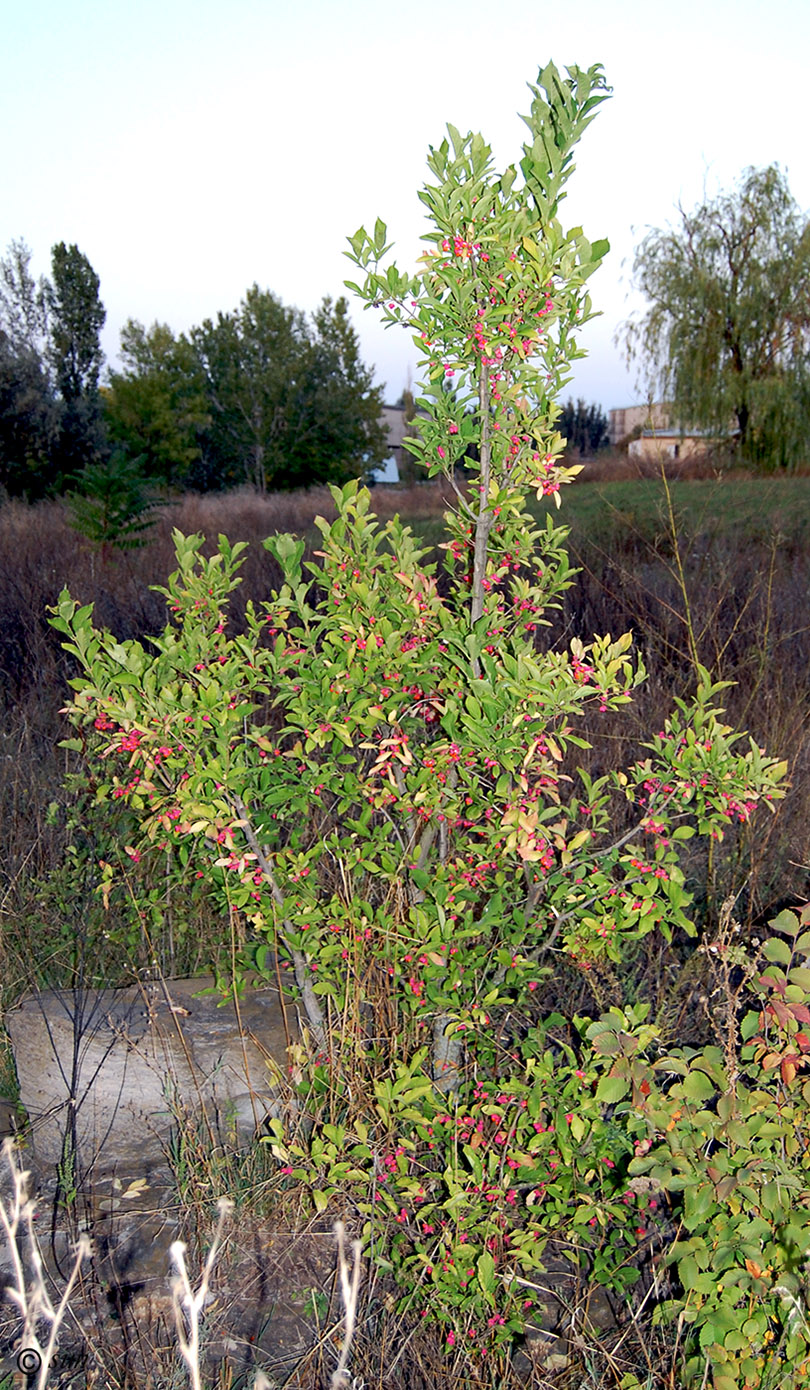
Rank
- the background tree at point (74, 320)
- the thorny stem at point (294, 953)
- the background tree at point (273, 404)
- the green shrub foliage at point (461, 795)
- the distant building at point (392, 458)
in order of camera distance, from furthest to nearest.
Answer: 1. the distant building at point (392, 458)
2. the background tree at point (273, 404)
3. the background tree at point (74, 320)
4. the thorny stem at point (294, 953)
5. the green shrub foliage at point (461, 795)

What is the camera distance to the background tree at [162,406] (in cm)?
2859

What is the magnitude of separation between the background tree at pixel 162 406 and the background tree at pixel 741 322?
48.8ft

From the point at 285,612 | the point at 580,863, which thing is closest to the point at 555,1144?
the point at 580,863

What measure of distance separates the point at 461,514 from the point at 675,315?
17.5 meters

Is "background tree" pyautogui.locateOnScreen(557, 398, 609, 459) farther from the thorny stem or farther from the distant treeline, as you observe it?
the thorny stem

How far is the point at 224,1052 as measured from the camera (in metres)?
2.24

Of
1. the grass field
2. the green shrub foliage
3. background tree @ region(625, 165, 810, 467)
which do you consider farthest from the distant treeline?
the green shrub foliage

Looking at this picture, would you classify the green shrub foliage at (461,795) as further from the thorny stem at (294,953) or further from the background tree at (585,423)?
the background tree at (585,423)

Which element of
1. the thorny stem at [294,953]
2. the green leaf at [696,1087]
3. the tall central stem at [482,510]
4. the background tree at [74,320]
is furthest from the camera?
the background tree at [74,320]

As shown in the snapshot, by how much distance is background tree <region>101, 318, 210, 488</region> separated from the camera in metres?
28.6

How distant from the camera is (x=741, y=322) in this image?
17094 mm

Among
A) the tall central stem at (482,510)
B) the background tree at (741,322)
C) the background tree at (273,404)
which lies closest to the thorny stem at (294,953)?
the tall central stem at (482,510)

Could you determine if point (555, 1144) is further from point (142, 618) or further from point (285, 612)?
point (142, 618)

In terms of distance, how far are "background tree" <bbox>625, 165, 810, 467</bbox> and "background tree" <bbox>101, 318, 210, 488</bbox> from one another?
585 inches
